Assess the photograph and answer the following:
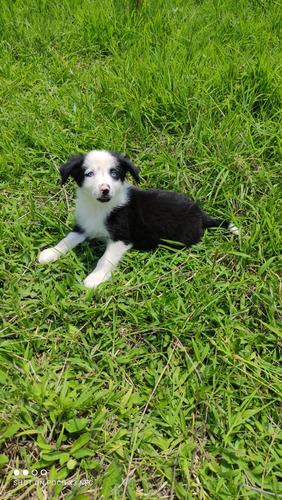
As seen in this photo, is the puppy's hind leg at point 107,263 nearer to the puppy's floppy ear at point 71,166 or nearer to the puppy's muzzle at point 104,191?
the puppy's muzzle at point 104,191

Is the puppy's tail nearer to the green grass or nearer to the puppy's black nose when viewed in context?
the green grass

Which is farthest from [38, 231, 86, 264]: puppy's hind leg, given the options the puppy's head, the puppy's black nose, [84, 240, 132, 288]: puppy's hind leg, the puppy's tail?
the puppy's tail

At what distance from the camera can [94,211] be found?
2.59 metres

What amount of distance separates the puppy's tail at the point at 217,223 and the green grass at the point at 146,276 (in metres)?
0.07

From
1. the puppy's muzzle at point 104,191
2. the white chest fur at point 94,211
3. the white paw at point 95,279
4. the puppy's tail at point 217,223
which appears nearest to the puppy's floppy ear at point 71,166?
the white chest fur at point 94,211

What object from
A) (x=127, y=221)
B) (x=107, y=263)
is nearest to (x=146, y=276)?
(x=107, y=263)

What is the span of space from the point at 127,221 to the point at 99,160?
1.63ft

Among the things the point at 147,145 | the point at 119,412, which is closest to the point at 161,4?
the point at 147,145

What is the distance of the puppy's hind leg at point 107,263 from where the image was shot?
244 cm

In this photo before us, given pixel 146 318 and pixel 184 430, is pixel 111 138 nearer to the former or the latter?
pixel 146 318

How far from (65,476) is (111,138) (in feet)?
8.81

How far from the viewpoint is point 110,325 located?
2.31m

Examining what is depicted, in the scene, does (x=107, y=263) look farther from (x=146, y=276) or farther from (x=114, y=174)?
(x=114, y=174)

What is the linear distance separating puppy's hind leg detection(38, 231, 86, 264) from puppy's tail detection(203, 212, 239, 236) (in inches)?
37.6
